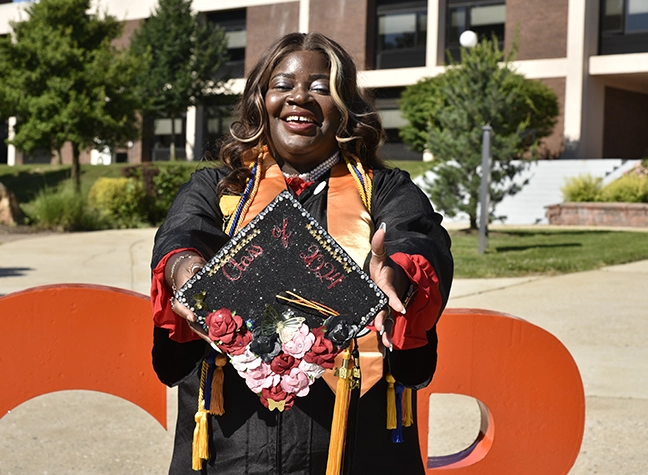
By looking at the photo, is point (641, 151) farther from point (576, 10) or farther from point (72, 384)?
point (72, 384)

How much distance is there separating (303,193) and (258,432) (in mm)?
583

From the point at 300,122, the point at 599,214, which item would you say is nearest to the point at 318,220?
the point at 300,122

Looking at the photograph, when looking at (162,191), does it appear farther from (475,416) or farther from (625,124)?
(625,124)

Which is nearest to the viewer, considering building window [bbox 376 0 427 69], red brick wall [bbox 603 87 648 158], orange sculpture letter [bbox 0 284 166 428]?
orange sculpture letter [bbox 0 284 166 428]

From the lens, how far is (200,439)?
77.3 inches

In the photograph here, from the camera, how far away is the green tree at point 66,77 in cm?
2319

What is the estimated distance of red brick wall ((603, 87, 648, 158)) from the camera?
28703mm

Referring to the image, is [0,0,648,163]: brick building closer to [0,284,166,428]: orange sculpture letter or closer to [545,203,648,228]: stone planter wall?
[545,203,648,228]: stone planter wall

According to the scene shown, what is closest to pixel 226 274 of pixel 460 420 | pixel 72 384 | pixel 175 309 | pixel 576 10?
pixel 175 309

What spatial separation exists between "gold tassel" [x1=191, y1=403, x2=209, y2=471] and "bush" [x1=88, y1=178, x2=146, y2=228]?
55.1 ft

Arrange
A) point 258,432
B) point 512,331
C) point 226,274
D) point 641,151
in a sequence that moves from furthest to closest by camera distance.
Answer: point 641,151 → point 512,331 → point 258,432 → point 226,274

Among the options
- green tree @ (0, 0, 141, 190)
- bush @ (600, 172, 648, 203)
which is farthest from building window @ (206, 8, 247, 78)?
bush @ (600, 172, 648, 203)

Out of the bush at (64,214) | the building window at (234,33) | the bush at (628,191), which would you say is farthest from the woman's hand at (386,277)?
the building window at (234,33)

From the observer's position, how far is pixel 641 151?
3005cm
